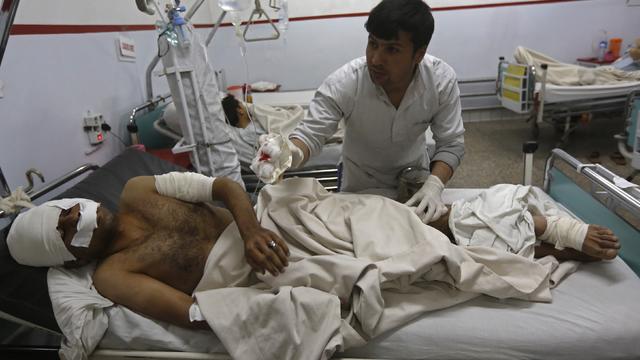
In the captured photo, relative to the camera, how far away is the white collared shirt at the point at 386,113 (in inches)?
62.0

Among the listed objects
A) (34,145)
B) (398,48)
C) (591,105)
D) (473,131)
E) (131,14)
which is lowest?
(473,131)

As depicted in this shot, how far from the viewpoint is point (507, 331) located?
1.06m

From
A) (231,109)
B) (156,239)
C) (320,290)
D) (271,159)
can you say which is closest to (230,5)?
(231,109)

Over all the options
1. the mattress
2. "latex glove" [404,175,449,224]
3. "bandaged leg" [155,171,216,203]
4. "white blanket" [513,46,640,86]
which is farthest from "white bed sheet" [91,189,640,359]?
"white blanket" [513,46,640,86]

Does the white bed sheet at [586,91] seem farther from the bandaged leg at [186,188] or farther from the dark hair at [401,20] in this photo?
the bandaged leg at [186,188]

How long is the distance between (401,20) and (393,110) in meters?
0.40

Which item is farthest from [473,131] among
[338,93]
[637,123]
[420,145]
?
[338,93]

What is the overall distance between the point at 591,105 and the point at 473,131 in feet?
4.04

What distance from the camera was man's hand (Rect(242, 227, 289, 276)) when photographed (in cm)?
117

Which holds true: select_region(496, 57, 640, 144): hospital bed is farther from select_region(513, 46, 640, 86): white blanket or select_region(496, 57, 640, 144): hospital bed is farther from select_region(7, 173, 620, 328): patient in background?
select_region(7, 173, 620, 328): patient in background

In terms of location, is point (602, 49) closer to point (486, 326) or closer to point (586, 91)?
point (586, 91)

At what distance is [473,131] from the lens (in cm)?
461

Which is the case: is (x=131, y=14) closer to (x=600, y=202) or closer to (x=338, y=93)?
(x=338, y=93)

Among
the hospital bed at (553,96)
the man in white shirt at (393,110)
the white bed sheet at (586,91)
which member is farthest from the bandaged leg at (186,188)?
the white bed sheet at (586,91)
